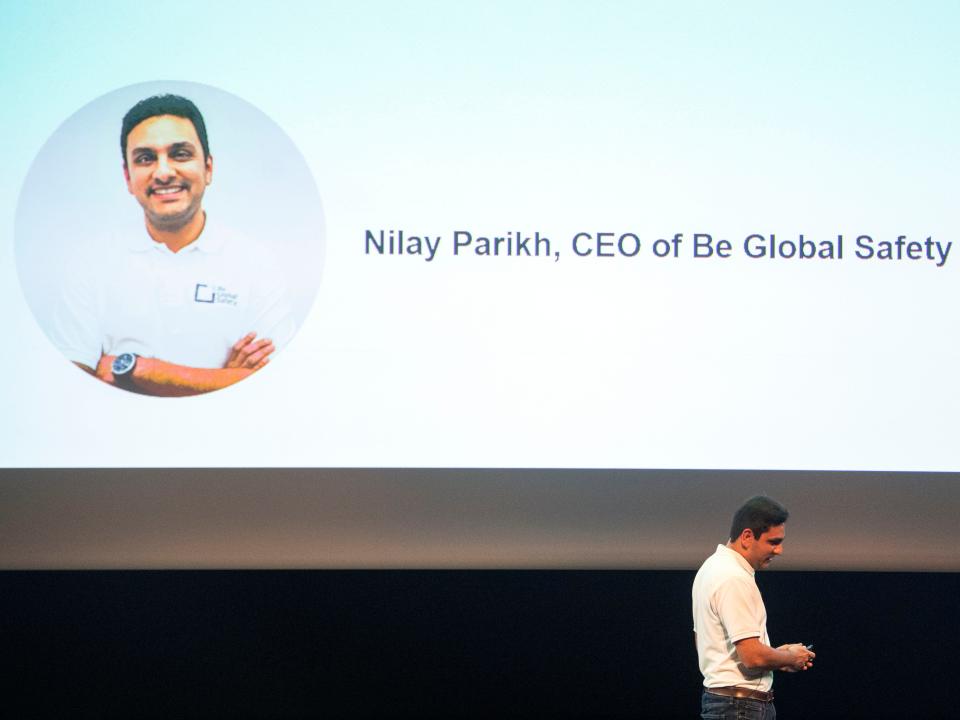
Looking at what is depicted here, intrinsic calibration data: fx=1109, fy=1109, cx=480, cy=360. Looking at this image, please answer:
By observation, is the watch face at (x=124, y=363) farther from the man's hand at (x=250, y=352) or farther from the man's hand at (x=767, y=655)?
the man's hand at (x=767, y=655)

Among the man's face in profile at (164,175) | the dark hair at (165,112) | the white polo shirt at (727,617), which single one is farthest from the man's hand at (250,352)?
the white polo shirt at (727,617)

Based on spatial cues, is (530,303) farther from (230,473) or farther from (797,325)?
(230,473)

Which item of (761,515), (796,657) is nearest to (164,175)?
(761,515)

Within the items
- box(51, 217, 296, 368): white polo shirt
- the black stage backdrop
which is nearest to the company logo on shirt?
box(51, 217, 296, 368): white polo shirt

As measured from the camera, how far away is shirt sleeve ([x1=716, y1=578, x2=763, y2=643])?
2.38 metres

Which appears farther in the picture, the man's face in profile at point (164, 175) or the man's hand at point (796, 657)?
the man's face in profile at point (164, 175)

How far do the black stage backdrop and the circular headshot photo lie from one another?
2.53ft

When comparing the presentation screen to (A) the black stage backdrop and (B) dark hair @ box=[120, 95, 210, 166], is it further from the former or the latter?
(A) the black stage backdrop

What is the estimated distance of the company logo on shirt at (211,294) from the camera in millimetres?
3445

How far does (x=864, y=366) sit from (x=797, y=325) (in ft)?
0.80

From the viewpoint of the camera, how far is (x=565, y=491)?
11.6 feet

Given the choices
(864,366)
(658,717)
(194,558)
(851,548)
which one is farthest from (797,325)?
(194,558)

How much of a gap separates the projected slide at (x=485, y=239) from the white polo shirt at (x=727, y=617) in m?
0.98

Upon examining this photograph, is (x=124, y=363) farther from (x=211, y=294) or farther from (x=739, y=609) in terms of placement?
(x=739, y=609)
